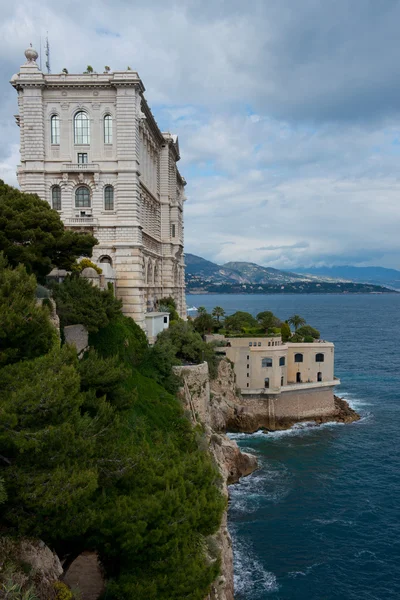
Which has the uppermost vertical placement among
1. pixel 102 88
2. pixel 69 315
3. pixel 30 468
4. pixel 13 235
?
pixel 102 88

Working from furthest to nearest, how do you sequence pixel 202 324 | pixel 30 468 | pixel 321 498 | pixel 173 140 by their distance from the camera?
pixel 202 324, pixel 173 140, pixel 321 498, pixel 30 468

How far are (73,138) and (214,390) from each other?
1071 inches

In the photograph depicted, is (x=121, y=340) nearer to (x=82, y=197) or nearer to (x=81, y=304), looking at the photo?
(x=81, y=304)

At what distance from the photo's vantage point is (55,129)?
1489 inches

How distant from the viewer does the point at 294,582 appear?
26.8 meters

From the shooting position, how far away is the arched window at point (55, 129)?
37688mm

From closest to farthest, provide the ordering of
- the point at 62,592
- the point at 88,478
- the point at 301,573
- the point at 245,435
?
the point at 88,478
the point at 62,592
the point at 301,573
the point at 245,435

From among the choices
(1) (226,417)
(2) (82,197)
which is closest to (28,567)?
(2) (82,197)

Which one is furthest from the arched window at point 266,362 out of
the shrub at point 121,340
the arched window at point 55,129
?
the arched window at point 55,129

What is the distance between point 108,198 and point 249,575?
27444 millimetres

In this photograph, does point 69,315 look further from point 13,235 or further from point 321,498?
point 321,498

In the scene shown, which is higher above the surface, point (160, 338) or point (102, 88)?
point (102, 88)

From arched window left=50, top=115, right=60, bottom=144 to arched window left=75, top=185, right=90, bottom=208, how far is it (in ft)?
13.0

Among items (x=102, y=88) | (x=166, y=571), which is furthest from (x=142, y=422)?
(x=102, y=88)
